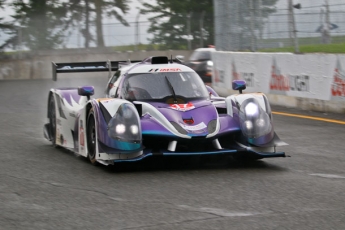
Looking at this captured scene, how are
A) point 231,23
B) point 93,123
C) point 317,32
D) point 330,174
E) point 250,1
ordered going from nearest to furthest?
point 330,174 < point 93,123 < point 317,32 < point 250,1 < point 231,23

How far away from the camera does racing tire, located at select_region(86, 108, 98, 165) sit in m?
8.91

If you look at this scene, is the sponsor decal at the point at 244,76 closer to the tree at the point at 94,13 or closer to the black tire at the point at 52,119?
the black tire at the point at 52,119

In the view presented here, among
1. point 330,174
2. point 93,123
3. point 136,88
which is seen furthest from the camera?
point 136,88

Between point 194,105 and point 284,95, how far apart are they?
8.07 m

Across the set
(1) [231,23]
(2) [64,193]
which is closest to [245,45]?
(1) [231,23]

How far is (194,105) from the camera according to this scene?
9.00 metres

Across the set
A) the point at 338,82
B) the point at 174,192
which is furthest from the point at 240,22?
the point at 174,192

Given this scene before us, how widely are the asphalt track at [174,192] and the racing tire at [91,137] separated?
0.42ft

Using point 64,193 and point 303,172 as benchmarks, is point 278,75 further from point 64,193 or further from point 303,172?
point 64,193

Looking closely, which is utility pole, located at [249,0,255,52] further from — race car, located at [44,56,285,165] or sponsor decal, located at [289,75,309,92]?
race car, located at [44,56,285,165]

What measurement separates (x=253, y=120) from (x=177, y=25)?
29.9 m

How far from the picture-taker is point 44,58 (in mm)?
34531

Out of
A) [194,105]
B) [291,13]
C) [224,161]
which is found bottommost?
[224,161]

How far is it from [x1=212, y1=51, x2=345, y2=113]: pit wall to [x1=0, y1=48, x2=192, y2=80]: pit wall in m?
13.2
